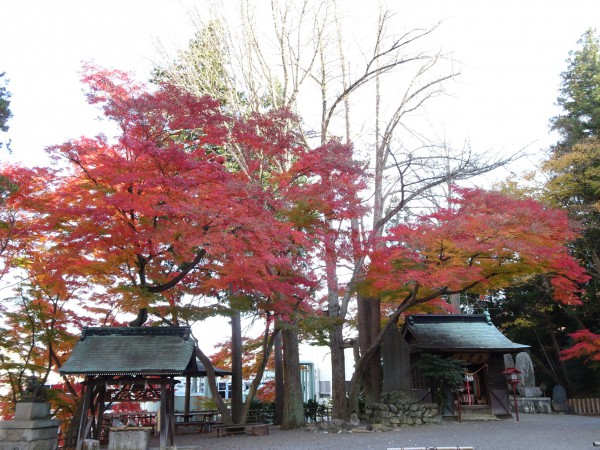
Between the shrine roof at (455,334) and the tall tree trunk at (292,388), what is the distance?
15.2 feet

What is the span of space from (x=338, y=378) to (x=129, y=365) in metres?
8.04

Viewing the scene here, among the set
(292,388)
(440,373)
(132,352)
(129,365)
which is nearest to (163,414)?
(129,365)

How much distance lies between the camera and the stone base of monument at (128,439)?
1155 centimetres

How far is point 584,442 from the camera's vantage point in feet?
37.1

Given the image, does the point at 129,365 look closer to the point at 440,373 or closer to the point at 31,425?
the point at 31,425

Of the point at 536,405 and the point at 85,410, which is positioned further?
the point at 536,405

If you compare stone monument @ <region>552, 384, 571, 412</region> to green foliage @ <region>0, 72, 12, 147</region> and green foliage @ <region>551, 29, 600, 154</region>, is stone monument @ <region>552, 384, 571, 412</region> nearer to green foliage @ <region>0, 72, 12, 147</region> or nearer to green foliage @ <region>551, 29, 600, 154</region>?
green foliage @ <region>551, 29, 600, 154</region>

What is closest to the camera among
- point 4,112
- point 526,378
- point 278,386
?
point 4,112

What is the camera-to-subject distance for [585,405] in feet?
73.3

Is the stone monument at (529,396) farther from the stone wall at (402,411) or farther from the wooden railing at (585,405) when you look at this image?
the stone wall at (402,411)

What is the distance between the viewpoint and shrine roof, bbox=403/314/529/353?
18.7 meters

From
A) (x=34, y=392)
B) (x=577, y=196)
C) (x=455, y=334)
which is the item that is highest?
(x=577, y=196)

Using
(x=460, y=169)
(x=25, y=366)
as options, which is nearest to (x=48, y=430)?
(x=25, y=366)

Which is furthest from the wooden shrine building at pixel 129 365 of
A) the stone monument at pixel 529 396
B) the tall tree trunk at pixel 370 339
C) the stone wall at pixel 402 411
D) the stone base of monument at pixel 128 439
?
→ the stone monument at pixel 529 396
